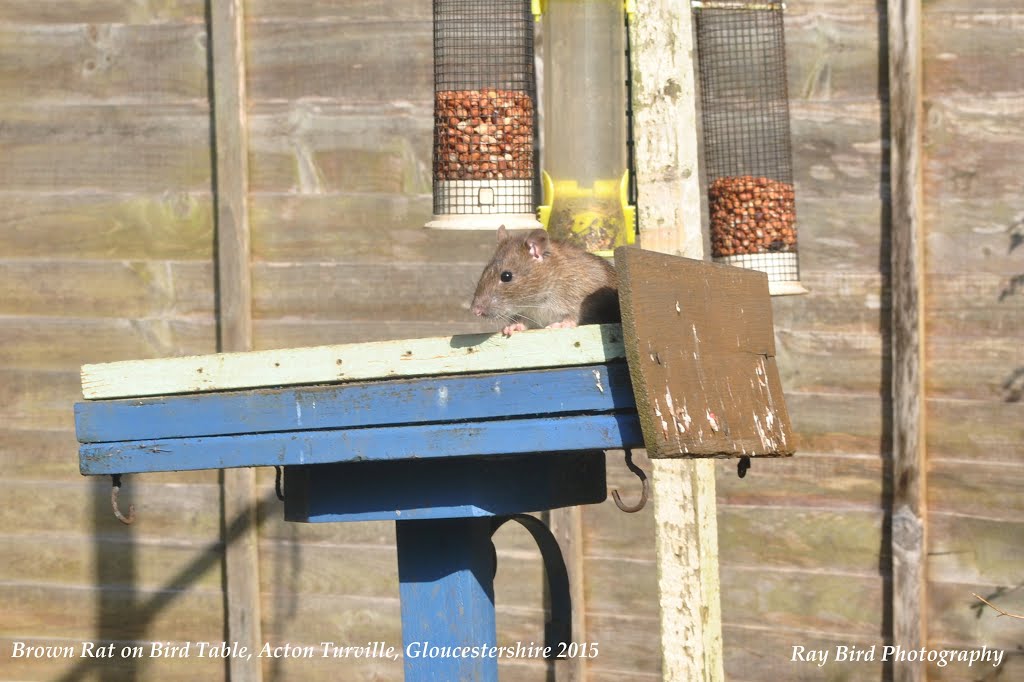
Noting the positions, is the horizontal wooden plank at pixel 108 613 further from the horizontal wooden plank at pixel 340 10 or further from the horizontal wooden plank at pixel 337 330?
the horizontal wooden plank at pixel 340 10

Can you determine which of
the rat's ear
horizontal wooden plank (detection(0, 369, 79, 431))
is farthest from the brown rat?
horizontal wooden plank (detection(0, 369, 79, 431))

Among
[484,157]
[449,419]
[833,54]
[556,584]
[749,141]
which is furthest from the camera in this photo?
[833,54]

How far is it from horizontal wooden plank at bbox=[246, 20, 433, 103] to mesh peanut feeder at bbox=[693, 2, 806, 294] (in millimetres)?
1134

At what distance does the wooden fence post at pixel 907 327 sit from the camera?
4438 millimetres

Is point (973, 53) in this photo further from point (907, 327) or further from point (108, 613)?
point (108, 613)

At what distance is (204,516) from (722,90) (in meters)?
2.62

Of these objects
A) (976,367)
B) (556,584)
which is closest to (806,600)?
(976,367)

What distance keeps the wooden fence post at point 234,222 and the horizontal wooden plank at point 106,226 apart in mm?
158

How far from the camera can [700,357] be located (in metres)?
2.40

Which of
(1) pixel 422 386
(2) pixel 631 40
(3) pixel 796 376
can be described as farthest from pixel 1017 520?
(1) pixel 422 386

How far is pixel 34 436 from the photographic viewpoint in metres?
5.31

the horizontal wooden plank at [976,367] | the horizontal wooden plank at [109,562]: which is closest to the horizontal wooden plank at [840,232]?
the horizontal wooden plank at [976,367]

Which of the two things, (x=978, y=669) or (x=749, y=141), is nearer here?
(x=749, y=141)

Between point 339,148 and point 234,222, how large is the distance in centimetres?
50
